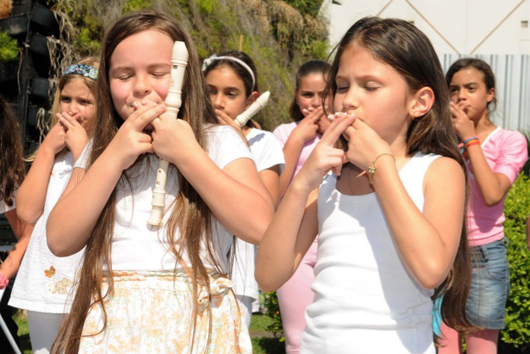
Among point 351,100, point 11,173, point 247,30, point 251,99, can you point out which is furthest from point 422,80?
point 247,30

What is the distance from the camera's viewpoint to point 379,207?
2281mm

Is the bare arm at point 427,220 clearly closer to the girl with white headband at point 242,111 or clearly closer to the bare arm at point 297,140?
the girl with white headband at point 242,111

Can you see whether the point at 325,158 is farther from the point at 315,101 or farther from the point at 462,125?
the point at 315,101

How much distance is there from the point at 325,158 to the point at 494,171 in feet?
8.95

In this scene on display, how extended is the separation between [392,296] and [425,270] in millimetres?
180

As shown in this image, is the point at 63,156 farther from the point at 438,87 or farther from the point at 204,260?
the point at 438,87

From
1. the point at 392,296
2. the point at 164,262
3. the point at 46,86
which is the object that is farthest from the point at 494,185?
the point at 46,86

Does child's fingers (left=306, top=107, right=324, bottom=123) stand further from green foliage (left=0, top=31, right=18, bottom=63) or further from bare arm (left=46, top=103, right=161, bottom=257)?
green foliage (left=0, top=31, right=18, bottom=63)

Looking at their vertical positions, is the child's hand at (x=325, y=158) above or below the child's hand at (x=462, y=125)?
below

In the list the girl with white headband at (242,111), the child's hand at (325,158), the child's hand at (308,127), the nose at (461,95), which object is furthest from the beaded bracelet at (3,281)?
the nose at (461,95)

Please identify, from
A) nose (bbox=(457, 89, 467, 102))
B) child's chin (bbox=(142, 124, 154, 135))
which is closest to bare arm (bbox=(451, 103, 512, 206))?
nose (bbox=(457, 89, 467, 102))

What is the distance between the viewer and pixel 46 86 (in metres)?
6.86

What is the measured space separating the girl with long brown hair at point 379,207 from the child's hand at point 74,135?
150 cm

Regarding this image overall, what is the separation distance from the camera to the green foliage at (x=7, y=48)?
6535mm
